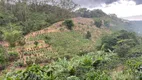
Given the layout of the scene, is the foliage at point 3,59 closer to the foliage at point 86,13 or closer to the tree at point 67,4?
the tree at point 67,4

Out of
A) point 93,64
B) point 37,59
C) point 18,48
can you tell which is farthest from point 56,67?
point 18,48

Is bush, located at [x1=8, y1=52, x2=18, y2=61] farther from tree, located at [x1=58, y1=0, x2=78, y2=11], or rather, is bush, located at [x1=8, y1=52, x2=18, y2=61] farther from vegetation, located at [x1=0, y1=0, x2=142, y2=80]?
tree, located at [x1=58, y1=0, x2=78, y2=11]

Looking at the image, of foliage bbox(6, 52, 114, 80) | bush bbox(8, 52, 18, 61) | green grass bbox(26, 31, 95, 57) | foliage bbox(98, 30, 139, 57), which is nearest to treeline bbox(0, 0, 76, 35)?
green grass bbox(26, 31, 95, 57)

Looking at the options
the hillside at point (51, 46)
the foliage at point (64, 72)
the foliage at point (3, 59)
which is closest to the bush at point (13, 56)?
the hillside at point (51, 46)

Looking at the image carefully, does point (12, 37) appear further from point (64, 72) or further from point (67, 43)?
point (64, 72)

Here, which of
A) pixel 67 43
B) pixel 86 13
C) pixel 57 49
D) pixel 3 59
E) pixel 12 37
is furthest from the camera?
pixel 86 13

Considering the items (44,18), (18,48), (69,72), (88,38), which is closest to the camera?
(69,72)

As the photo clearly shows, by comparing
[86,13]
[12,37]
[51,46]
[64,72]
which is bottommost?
[51,46]

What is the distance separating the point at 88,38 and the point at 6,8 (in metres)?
14.5

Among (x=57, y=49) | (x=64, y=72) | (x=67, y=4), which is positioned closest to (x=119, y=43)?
(x=57, y=49)

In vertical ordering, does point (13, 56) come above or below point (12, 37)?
below

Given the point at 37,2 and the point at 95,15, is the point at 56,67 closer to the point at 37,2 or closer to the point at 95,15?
the point at 37,2

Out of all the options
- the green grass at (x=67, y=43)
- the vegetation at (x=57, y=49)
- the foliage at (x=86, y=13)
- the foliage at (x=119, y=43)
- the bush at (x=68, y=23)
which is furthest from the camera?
the foliage at (x=86, y=13)

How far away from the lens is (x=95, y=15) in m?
60.7
